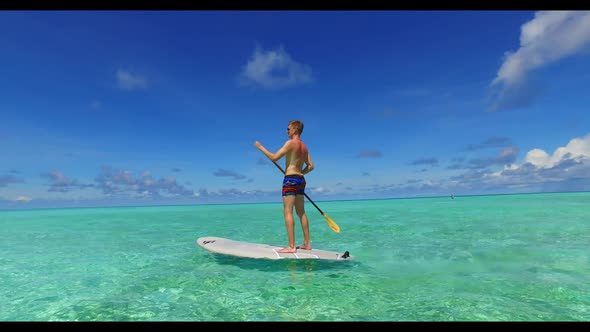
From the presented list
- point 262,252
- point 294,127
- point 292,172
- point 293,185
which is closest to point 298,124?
point 294,127

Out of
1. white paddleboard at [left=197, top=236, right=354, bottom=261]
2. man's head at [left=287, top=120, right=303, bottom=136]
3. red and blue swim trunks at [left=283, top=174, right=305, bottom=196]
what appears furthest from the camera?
man's head at [left=287, top=120, right=303, bottom=136]

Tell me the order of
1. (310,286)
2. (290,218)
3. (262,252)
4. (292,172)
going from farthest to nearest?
(262,252), (292,172), (290,218), (310,286)

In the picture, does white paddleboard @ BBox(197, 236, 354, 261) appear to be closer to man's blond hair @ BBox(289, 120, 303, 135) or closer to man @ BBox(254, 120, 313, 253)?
man @ BBox(254, 120, 313, 253)

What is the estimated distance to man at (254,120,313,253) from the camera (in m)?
6.64

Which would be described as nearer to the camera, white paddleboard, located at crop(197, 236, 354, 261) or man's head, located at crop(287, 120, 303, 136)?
white paddleboard, located at crop(197, 236, 354, 261)

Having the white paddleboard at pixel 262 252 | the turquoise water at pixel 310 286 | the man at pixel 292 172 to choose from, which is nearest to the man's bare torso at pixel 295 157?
the man at pixel 292 172

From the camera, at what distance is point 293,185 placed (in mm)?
6707

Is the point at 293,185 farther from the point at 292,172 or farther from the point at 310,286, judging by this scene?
the point at 310,286

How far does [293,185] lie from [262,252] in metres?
1.63

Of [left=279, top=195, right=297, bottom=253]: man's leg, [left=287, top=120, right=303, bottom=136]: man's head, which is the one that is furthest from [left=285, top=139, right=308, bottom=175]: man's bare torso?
[left=279, top=195, right=297, bottom=253]: man's leg

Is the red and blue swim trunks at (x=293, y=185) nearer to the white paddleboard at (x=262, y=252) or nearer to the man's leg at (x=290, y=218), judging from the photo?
the man's leg at (x=290, y=218)

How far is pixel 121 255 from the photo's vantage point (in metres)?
8.62

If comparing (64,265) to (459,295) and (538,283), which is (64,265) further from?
(538,283)
